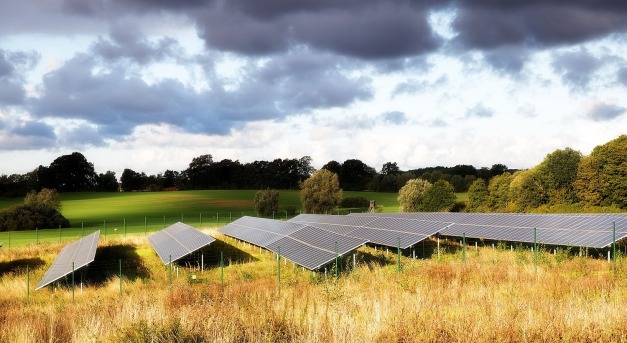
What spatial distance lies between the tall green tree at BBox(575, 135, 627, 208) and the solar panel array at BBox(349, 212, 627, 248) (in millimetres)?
19259

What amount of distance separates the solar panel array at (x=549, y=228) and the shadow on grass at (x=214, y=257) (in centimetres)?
1240

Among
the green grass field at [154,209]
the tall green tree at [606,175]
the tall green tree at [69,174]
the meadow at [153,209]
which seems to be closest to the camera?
the tall green tree at [606,175]

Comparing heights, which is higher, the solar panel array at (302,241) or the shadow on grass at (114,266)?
the solar panel array at (302,241)

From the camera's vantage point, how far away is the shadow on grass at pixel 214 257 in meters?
29.5

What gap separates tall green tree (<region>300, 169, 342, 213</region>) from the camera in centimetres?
6469

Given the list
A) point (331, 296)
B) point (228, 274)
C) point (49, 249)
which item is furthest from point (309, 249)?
point (49, 249)

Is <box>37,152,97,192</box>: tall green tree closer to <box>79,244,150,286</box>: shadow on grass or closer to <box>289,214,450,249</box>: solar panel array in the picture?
<box>79,244,150,286</box>: shadow on grass

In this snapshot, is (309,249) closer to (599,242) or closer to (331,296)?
(331,296)

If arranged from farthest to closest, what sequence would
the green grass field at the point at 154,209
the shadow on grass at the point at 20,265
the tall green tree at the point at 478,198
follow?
the tall green tree at the point at 478,198, the green grass field at the point at 154,209, the shadow on grass at the point at 20,265

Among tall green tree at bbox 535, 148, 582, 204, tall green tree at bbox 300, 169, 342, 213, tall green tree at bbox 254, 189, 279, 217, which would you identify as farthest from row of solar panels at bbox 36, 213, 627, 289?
tall green tree at bbox 254, 189, 279, 217

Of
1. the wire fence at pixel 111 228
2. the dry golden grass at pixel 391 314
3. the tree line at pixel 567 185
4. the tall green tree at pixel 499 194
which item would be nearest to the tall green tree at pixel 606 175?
the tree line at pixel 567 185

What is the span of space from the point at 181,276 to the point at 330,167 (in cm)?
11115

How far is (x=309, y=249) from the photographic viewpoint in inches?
954

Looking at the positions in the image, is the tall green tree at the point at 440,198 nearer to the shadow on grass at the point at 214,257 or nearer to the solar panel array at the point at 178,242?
the shadow on grass at the point at 214,257
